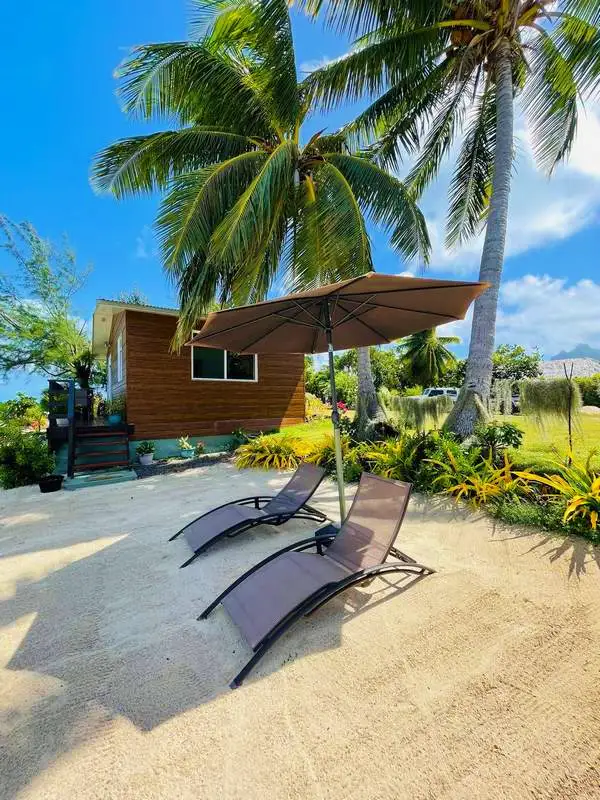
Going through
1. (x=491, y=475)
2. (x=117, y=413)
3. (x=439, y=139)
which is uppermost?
(x=439, y=139)

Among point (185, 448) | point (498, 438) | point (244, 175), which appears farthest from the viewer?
point (185, 448)

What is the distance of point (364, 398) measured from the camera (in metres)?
8.48

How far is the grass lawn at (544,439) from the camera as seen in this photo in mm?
5152

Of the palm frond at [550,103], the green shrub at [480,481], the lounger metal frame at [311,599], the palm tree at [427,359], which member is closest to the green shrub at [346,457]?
the green shrub at [480,481]

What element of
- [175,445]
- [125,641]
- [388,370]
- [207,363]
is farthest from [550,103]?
[388,370]

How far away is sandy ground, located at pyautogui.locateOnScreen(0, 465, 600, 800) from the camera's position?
5.26 feet

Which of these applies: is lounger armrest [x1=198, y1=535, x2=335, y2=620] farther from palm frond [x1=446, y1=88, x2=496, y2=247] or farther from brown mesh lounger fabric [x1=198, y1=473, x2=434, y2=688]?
palm frond [x1=446, y1=88, x2=496, y2=247]

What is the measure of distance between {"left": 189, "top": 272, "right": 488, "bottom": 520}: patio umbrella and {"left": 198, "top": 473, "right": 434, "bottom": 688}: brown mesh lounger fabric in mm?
508

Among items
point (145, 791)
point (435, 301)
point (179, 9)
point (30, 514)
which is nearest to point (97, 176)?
point (179, 9)

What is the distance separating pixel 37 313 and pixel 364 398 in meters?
20.0

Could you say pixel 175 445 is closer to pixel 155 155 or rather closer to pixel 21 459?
pixel 21 459

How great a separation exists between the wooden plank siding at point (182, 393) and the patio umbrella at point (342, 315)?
552 cm

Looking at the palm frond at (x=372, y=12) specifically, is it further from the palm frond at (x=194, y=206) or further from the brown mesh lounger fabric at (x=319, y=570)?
the brown mesh lounger fabric at (x=319, y=570)

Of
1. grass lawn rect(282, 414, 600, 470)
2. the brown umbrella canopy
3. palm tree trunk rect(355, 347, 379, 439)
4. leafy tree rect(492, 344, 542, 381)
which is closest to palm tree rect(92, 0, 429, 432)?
palm tree trunk rect(355, 347, 379, 439)
